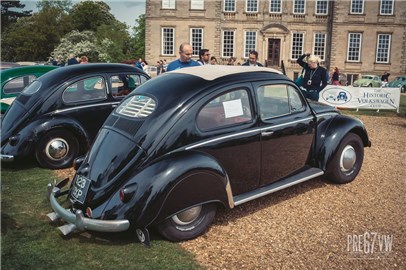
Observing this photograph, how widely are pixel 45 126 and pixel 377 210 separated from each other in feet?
17.9

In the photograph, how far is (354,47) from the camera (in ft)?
135

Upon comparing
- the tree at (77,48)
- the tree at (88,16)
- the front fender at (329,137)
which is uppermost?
the tree at (88,16)

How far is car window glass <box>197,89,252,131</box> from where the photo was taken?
4406 mm

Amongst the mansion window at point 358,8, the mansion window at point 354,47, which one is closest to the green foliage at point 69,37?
the mansion window at point 354,47

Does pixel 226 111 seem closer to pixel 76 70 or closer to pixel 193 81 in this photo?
pixel 193 81

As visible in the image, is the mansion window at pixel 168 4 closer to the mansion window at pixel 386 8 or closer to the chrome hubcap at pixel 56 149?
the mansion window at pixel 386 8

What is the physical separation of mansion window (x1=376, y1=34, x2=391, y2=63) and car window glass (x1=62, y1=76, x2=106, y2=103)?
40312 mm

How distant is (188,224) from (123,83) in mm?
4440

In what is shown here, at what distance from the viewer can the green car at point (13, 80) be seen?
9.61 m

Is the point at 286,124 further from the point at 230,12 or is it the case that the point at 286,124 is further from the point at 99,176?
the point at 230,12

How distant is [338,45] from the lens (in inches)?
1618

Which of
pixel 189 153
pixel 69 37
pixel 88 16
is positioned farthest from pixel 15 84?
pixel 88 16

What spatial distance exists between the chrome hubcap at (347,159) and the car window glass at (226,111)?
2.06m

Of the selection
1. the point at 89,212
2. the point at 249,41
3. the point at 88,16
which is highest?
the point at 88,16
